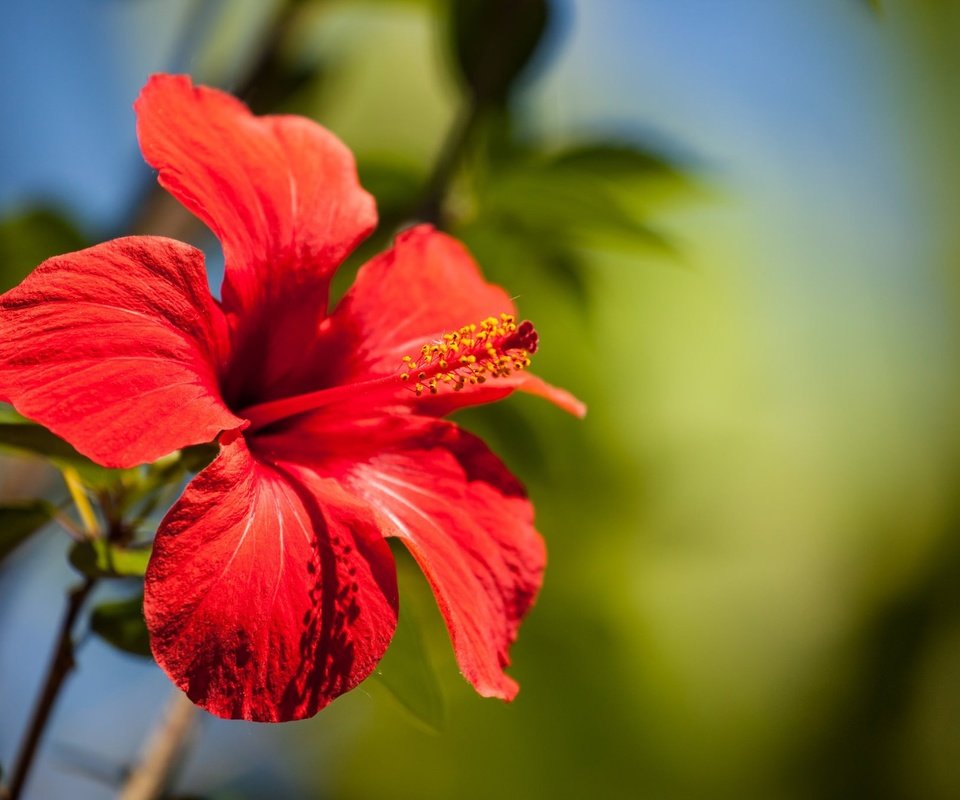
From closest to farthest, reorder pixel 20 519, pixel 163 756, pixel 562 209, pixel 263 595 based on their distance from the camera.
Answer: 1. pixel 263 595
2. pixel 20 519
3. pixel 163 756
4. pixel 562 209

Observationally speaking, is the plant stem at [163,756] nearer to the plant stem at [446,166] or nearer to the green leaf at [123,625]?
the green leaf at [123,625]

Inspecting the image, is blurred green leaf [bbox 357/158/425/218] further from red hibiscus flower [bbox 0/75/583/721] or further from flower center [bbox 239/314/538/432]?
flower center [bbox 239/314/538/432]

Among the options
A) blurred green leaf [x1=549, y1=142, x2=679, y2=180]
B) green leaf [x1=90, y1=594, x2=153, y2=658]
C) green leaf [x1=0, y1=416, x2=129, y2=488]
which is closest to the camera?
green leaf [x1=0, y1=416, x2=129, y2=488]

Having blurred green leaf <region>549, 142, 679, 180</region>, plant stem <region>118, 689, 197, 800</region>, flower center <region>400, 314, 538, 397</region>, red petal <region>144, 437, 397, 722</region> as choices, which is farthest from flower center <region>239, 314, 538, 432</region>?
blurred green leaf <region>549, 142, 679, 180</region>

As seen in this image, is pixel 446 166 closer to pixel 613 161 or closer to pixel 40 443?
Answer: pixel 613 161

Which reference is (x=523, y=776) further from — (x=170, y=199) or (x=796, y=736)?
(x=170, y=199)

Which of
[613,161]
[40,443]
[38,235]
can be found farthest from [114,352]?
[613,161]

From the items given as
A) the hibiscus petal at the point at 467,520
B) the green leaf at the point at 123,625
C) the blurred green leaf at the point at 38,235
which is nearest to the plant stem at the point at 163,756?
the green leaf at the point at 123,625
